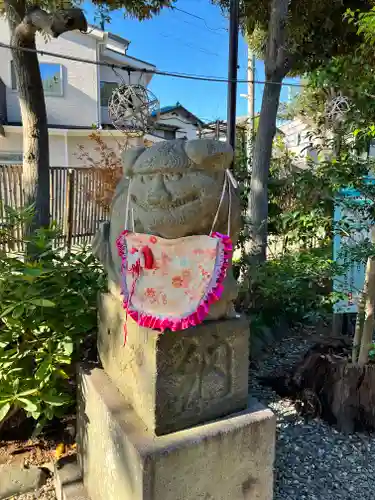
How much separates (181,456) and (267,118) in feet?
12.0

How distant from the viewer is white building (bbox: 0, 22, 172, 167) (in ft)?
35.7

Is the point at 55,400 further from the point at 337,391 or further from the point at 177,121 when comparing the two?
the point at 177,121

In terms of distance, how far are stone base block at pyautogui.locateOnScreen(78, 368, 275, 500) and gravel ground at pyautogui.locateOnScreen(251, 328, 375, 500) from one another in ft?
1.59

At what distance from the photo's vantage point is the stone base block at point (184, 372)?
55.5 inches

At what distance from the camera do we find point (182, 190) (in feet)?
4.49

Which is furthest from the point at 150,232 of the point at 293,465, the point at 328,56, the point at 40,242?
the point at 328,56

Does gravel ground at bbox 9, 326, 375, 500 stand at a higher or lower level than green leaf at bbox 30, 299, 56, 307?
lower

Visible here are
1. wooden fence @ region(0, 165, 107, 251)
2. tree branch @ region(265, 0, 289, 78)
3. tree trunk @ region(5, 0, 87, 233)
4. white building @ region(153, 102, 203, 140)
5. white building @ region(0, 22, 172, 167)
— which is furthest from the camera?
white building @ region(153, 102, 203, 140)

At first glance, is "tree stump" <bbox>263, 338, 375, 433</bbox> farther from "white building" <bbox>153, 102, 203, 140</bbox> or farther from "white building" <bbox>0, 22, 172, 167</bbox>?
"white building" <bbox>153, 102, 203, 140</bbox>

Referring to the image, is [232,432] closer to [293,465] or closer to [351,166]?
[293,465]

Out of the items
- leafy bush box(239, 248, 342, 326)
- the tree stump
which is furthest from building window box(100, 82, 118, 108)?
the tree stump

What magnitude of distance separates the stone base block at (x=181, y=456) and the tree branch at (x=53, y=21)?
3009mm

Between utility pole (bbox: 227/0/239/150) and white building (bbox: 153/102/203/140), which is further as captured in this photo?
white building (bbox: 153/102/203/140)

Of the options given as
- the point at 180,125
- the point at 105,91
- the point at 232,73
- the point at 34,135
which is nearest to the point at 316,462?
the point at 34,135
